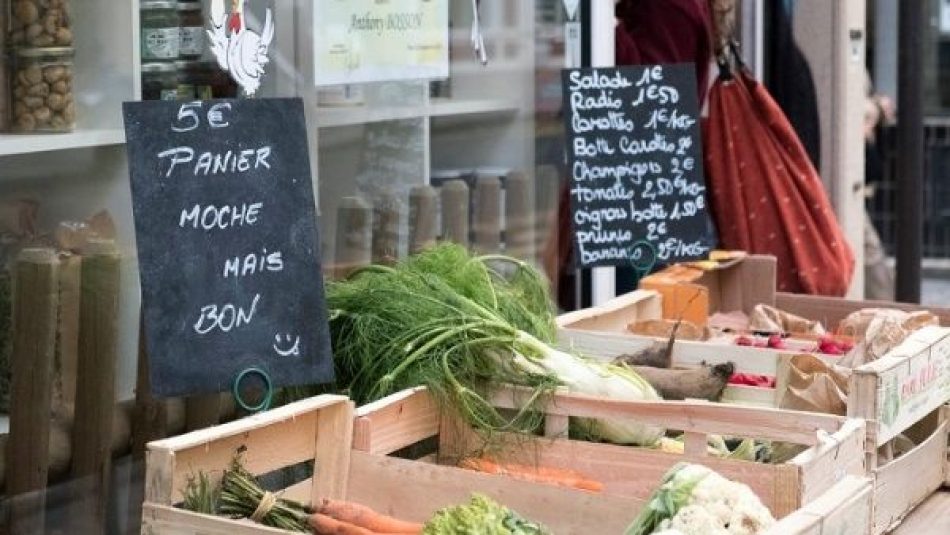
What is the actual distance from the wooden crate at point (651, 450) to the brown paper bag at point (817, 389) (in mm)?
301

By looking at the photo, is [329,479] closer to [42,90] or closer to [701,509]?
[701,509]

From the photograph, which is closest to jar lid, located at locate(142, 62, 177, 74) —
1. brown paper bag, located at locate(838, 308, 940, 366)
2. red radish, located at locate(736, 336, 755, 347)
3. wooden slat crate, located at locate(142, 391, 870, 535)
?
wooden slat crate, located at locate(142, 391, 870, 535)

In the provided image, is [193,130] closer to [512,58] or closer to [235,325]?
[235,325]

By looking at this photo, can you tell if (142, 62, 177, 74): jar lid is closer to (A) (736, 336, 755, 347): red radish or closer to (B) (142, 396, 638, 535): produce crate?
(B) (142, 396, 638, 535): produce crate

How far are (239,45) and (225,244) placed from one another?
1.12 m

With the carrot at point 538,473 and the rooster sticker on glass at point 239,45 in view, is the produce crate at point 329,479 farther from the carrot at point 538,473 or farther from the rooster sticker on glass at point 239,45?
the rooster sticker on glass at point 239,45

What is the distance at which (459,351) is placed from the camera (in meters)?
3.61

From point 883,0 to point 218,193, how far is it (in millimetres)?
13390

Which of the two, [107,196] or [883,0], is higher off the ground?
[883,0]

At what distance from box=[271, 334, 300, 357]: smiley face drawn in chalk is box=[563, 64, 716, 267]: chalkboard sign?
1.79 meters

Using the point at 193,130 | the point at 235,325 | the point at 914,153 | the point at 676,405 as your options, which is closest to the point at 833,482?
the point at 676,405

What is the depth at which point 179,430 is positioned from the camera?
429 cm

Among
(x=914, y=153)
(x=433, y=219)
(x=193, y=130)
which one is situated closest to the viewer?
(x=193, y=130)

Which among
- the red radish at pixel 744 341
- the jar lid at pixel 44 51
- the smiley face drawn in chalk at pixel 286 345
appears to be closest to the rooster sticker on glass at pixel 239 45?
the jar lid at pixel 44 51
